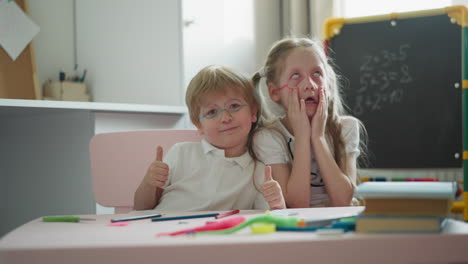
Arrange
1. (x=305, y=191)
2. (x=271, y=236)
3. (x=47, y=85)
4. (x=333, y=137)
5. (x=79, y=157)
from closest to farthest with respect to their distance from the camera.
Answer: (x=271, y=236) < (x=305, y=191) < (x=333, y=137) < (x=79, y=157) < (x=47, y=85)

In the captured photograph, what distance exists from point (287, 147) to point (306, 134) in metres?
0.08

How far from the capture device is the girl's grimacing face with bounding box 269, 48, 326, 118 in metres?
1.39

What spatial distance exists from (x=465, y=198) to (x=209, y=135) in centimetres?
154

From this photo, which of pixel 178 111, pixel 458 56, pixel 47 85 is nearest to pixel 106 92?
pixel 47 85

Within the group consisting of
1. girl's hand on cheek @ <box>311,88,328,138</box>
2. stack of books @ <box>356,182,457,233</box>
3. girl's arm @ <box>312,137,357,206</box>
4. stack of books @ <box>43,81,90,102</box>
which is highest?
stack of books @ <box>43,81,90,102</box>

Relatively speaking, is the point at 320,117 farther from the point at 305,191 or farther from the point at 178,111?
the point at 178,111

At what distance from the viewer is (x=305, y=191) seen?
1288 millimetres

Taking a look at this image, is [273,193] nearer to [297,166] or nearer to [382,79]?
[297,166]

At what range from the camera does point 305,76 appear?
1397 millimetres

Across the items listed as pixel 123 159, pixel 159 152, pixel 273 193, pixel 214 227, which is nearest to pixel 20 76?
pixel 123 159

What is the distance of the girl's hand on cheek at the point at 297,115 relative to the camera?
1.36 m

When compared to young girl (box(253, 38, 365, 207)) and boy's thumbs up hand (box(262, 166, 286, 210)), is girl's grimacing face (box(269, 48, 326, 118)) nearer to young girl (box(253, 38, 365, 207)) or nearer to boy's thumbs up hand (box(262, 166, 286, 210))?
young girl (box(253, 38, 365, 207))

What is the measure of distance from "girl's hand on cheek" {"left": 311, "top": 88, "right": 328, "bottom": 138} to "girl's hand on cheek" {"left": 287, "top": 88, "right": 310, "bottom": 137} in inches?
0.8

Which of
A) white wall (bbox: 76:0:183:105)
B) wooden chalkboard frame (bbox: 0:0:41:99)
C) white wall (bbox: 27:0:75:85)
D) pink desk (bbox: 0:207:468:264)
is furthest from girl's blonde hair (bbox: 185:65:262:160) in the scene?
white wall (bbox: 27:0:75:85)
